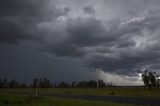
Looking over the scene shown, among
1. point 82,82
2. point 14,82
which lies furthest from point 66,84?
point 14,82

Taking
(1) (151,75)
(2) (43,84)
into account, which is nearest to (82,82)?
(2) (43,84)

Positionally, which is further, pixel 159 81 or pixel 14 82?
pixel 14 82

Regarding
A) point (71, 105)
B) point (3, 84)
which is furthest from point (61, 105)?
point (3, 84)

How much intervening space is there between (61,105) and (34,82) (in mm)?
168613

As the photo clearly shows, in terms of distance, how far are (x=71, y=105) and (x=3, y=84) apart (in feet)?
537

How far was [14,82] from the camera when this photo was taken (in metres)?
198

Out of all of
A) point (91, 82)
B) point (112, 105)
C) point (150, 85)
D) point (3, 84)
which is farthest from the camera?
point (91, 82)

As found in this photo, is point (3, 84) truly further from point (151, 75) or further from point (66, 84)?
point (151, 75)

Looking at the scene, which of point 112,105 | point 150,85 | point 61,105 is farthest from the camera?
point 150,85

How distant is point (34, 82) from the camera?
636 feet

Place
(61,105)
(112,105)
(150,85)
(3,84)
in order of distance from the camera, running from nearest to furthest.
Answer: (112,105)
(61,105)
(150,85)
(3,84)

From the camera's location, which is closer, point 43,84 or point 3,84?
point 3,84

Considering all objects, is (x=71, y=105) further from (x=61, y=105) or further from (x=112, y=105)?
(x=112, y=105)

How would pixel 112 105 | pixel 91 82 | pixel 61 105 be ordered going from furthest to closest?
pixel 91 82
pixel 61 105
pixel 112 105
